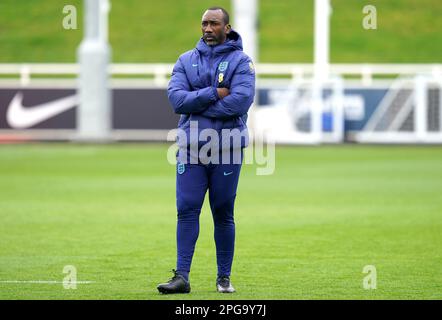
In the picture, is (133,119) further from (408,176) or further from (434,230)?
(434,230)

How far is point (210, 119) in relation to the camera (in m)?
9.44

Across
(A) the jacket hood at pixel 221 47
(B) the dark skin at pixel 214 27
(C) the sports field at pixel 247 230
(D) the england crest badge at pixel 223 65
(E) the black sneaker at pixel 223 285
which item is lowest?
(E) the black sneaker at pixel 223 285

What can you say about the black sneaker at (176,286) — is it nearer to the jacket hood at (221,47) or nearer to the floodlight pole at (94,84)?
the jacket hood at (221,47)

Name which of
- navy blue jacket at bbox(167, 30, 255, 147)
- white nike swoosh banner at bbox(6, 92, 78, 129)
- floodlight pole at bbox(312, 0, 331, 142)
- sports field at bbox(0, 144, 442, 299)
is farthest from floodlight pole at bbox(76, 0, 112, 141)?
navy blue jacket at bbox(167, 30, 255, 147)

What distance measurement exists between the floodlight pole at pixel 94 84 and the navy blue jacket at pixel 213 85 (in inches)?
844

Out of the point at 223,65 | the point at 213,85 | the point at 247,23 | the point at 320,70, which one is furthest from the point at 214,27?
the point at 320,70

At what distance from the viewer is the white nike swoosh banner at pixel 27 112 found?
3100 centimetres

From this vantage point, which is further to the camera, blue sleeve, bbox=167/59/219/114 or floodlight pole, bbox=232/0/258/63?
floodlight pole, bbox=232/0/258/63

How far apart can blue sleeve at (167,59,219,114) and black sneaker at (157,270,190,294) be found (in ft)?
4.32

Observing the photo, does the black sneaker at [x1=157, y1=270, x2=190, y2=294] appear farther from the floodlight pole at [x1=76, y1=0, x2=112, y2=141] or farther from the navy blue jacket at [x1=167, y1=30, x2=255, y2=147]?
the floodlight pole at [x1=76, y1=0, x2=112, y2=141]

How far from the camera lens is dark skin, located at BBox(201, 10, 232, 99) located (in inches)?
367

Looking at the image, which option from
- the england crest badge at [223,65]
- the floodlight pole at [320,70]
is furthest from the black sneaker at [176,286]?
the floodlight pole at [320,70]

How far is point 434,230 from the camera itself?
13.9 m

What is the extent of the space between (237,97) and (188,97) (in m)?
0.38
